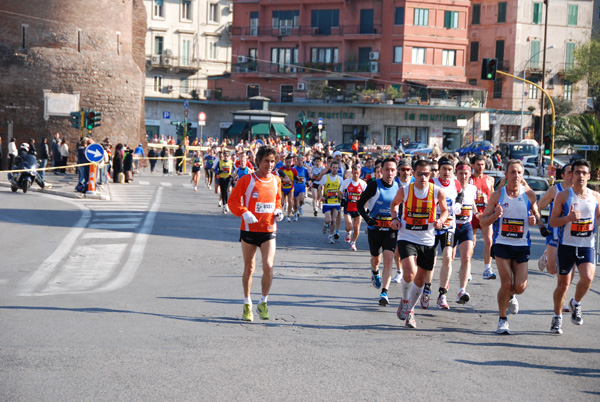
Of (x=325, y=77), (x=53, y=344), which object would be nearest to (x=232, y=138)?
(x=325, y=77)

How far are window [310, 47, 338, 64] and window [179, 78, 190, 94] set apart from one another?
46.3 ft

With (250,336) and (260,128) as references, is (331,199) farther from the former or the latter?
(260,128)

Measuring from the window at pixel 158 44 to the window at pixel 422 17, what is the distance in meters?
24.8

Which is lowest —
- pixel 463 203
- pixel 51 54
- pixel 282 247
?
pixel 282 247

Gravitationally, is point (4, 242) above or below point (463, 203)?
below

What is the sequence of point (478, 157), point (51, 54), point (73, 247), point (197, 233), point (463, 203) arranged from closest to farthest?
point (463, 203) → point (478, 157) → point (73, 247) → point (197, 233) → point (51, 54)

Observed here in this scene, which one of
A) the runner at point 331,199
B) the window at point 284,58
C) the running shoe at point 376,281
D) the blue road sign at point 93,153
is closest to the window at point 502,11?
the window at point 284,58

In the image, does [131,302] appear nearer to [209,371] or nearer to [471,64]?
[209,371]

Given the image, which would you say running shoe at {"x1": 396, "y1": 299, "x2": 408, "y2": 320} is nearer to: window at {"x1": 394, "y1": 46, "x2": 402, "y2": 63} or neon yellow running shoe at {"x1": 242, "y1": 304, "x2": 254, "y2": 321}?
neon yellow running shoe at {"x1": 242, "y1": 304, "x2": 254, "y2": 321}

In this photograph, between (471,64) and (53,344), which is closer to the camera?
(53,344)

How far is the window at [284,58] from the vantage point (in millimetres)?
73312

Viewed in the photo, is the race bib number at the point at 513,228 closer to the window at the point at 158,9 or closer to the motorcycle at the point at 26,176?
the motorcycle at the point at 26,176

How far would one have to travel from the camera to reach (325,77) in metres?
71.1

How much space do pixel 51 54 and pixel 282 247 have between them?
101ft
